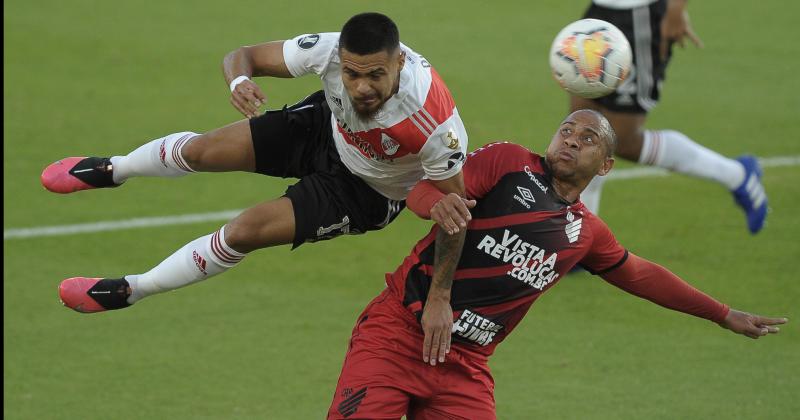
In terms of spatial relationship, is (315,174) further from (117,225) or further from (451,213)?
(117,225)

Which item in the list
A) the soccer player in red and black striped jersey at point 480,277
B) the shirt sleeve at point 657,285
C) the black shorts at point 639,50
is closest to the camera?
the soccer player in red and black striped jersey at point 480,277

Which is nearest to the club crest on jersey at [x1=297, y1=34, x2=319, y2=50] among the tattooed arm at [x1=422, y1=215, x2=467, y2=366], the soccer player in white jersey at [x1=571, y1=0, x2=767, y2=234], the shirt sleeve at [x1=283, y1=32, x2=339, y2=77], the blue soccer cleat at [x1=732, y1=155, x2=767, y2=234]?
the shirt sleeve at [x1=283, y1=32, x2=339, y2=77]

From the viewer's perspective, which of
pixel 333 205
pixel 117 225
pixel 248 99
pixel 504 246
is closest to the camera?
pixel 504 246

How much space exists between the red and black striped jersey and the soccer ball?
1.86 meters

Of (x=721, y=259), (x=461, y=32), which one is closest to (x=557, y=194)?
(x=721, y=259)

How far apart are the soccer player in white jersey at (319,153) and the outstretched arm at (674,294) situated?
917 mm

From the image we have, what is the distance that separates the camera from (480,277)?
19.5 ft

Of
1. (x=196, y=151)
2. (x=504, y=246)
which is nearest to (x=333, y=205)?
(x=196, y=151)

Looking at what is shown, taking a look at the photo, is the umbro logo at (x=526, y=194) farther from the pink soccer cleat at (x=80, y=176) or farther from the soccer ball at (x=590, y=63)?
the pink soccer cleat at (x=80, y=176)

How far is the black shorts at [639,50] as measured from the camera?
978 cm

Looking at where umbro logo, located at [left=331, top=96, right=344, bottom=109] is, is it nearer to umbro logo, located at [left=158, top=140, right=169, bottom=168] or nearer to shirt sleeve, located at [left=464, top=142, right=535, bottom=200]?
shirt sleeve, located at [left=464, top=142, right=535, bottom=200]

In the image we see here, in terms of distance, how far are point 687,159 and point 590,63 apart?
7.80ft

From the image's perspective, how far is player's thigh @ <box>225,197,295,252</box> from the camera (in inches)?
261

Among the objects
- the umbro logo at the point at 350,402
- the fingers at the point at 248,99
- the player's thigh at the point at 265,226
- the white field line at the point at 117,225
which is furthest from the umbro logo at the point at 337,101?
the white field line at the point at 117,225
